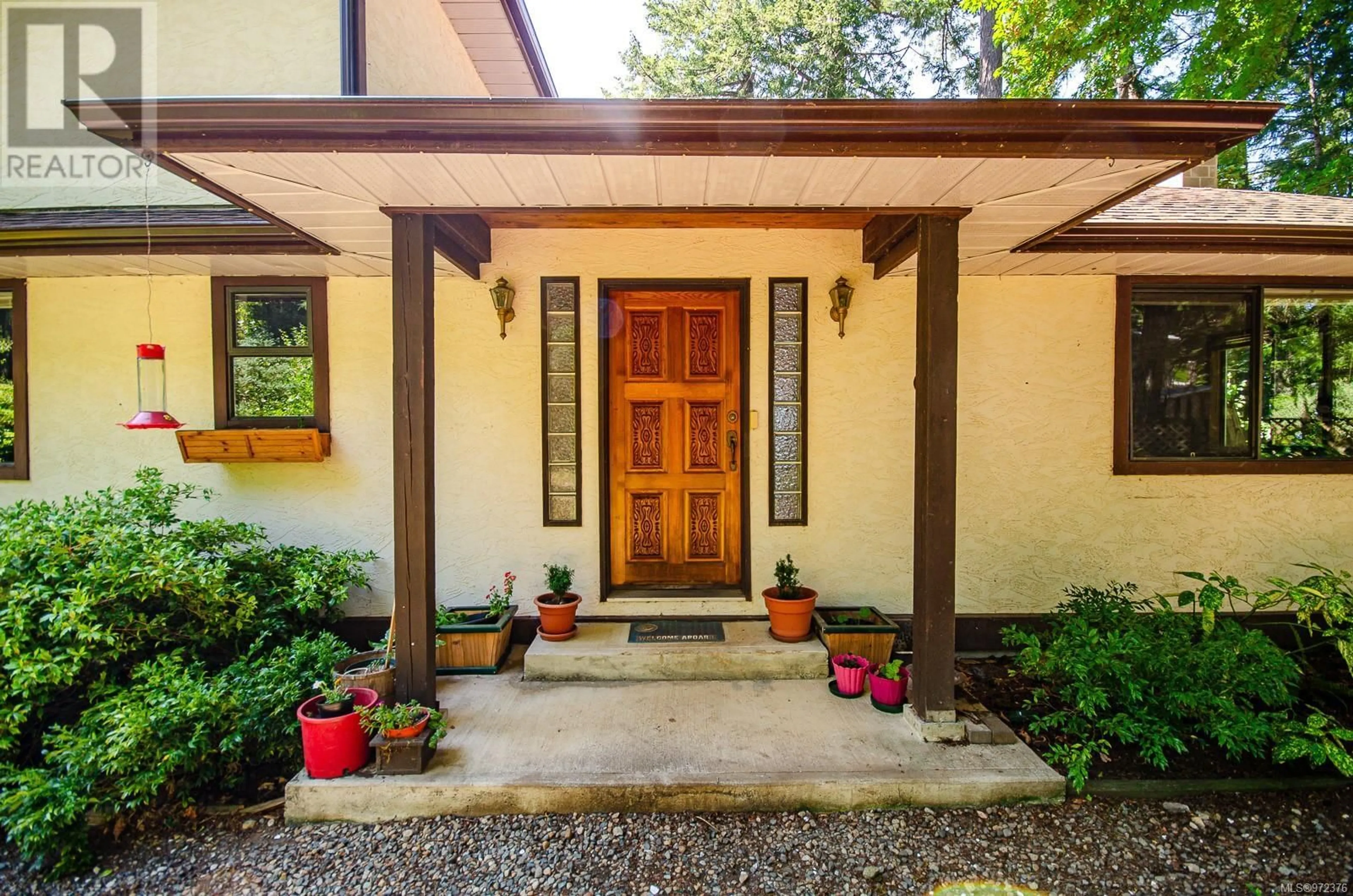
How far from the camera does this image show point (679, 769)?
2.44m

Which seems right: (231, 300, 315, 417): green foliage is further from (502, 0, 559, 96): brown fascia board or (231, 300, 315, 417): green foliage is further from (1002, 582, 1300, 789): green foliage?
(1002, 582, 1300, 789): green foliage

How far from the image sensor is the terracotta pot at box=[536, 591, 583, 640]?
3.40 metres

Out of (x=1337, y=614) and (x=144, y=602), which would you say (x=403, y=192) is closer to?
(x=144, y=602)

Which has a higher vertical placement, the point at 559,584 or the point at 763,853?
the point at 559,584

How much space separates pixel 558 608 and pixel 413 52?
4272 mm

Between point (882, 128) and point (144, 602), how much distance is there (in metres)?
3.89

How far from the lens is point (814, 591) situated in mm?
3678

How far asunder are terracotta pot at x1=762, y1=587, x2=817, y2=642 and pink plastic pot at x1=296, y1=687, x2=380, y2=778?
7.13 ft

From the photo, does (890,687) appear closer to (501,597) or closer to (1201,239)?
(501,597)

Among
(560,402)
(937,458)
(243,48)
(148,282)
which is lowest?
(937,458)

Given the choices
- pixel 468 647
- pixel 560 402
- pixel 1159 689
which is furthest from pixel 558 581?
pixel 1159 689

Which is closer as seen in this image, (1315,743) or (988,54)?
(1315,743)

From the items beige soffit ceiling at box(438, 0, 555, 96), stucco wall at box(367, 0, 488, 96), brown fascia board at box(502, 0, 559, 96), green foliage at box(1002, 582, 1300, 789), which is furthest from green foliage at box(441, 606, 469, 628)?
brown fascia board at box(502, 0, 559, 96)

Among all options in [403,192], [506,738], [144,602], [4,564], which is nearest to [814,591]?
[506,738]
